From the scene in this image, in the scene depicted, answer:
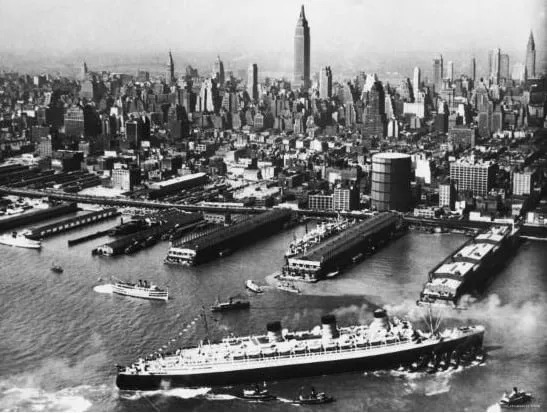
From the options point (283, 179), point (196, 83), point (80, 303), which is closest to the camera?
point (80, 303)

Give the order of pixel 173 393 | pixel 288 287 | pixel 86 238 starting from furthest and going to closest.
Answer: pixel 86 238 < pixel 288 287 < pixel 173 393

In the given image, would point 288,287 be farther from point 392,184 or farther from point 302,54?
point 302,54

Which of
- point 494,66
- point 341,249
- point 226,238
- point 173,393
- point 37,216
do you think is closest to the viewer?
point 173,393

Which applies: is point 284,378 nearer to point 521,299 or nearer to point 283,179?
point 521,299

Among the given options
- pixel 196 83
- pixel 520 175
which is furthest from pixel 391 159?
pixel 196 83

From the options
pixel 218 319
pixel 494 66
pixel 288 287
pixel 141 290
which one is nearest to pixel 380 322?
pixel 218 319

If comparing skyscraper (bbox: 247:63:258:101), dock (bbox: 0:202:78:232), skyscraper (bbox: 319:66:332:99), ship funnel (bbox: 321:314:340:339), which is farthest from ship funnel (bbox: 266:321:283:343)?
skyscraper (bbox: 247:63:258:101)

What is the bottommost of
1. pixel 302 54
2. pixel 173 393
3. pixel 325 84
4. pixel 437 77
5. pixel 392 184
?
pixel 173 393
